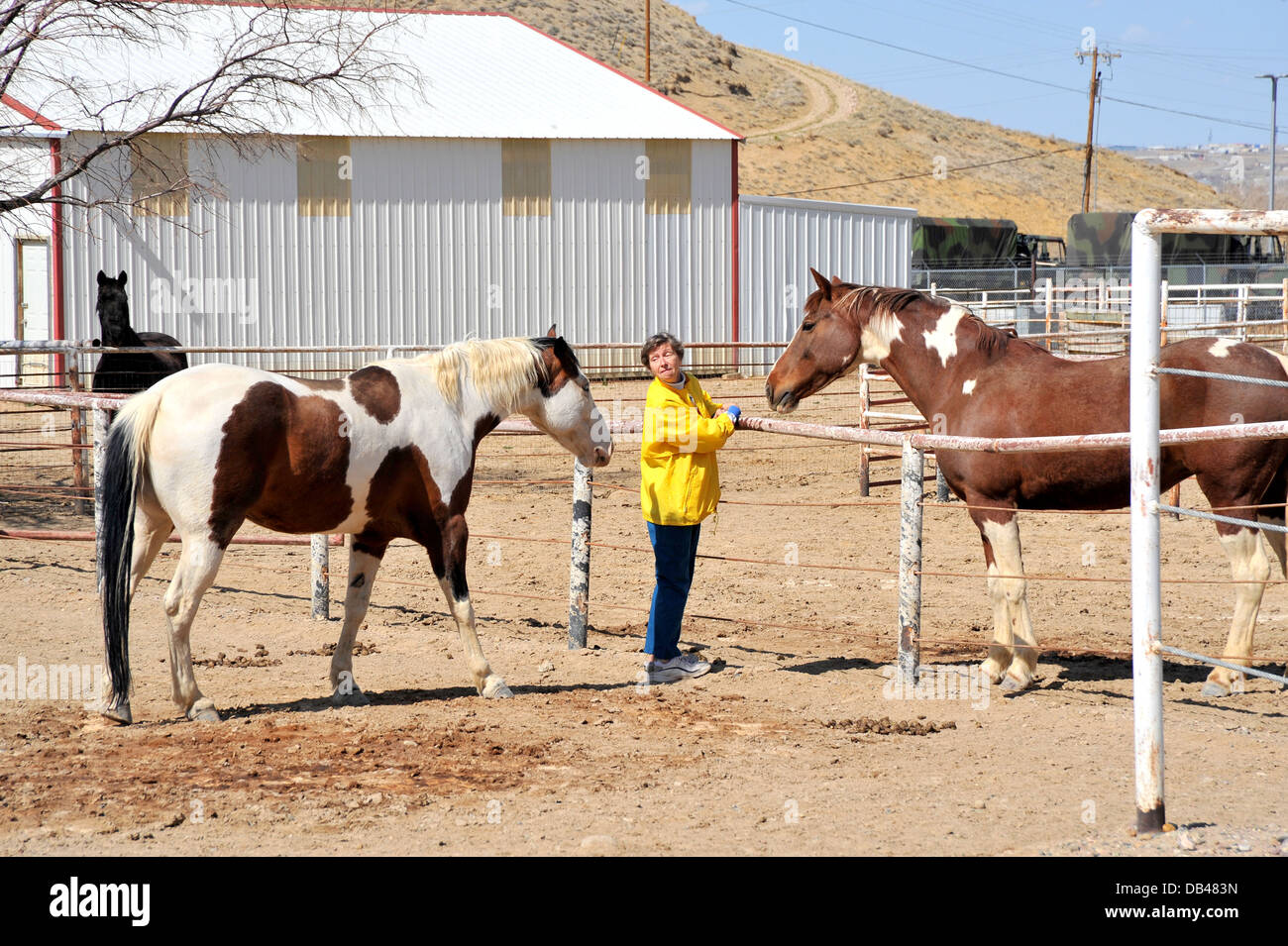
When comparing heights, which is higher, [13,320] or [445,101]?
[445,101]

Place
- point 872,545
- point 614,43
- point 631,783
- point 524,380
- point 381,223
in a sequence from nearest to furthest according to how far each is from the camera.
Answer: point 631,783, point 524,380, point 872,545, point 381,223, point 614,43

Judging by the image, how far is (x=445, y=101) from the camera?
71.9ft

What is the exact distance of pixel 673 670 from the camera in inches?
237

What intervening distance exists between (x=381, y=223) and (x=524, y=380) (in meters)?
15.8

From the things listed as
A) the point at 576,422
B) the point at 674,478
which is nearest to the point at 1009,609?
the point at 674,478

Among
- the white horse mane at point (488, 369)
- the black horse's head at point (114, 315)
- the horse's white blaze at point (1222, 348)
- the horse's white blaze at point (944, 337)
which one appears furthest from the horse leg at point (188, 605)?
the black horse's head at point (114, 315)

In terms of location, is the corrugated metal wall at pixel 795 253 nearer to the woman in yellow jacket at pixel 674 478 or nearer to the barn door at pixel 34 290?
the barn door at pixel 34 290

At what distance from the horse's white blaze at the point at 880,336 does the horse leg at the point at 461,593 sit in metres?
2.42

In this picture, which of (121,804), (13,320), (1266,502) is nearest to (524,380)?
(121,804)

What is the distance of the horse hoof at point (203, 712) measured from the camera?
515 centimetres
